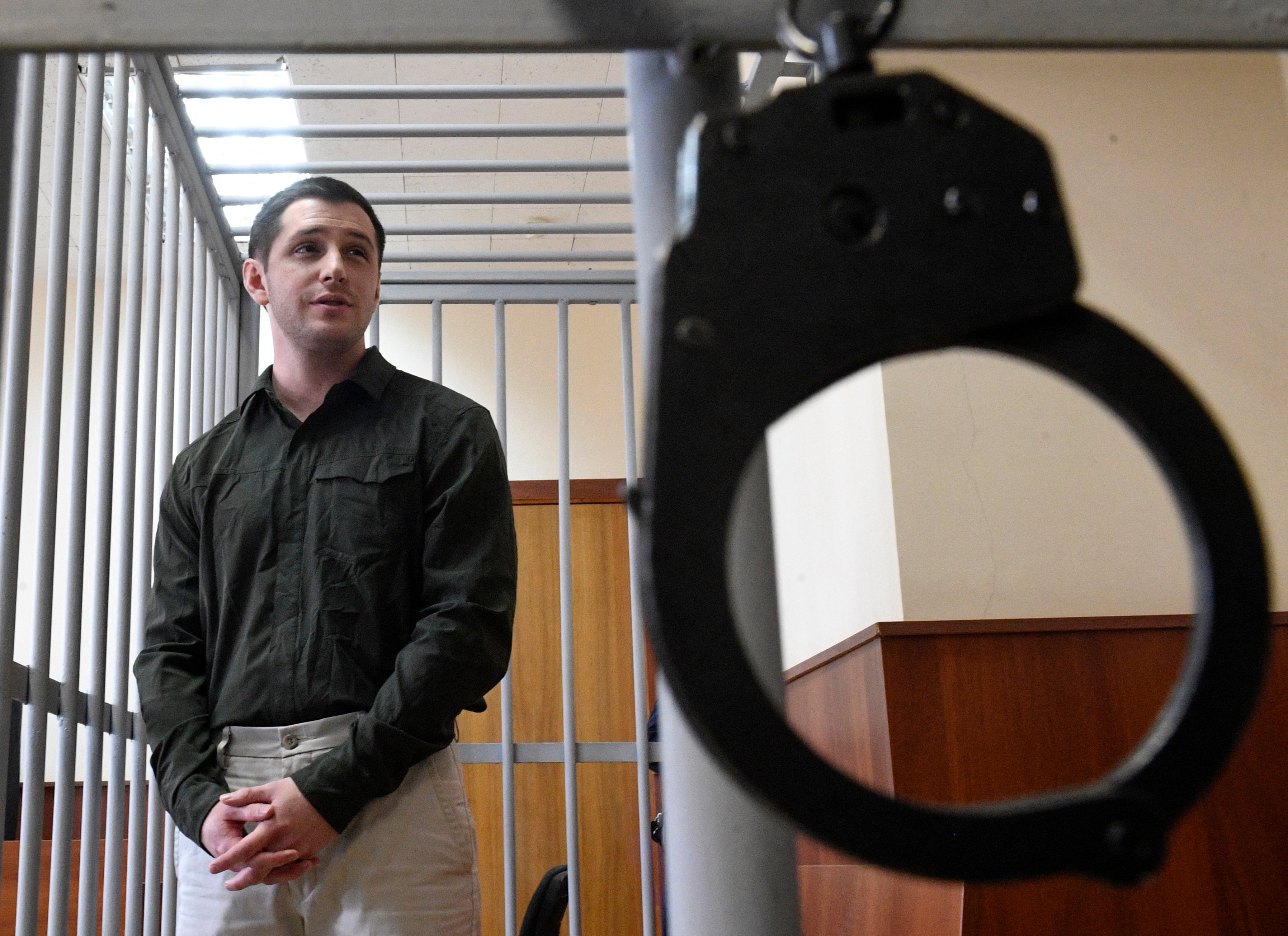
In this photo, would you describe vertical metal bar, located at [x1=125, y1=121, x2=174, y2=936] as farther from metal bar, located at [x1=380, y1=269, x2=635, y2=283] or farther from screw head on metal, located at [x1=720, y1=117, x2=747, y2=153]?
screw head on metal, located at [x1=720, y1=117, x2=747, y2=153]

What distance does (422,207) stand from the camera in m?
4.19

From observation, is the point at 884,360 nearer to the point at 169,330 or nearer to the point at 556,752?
the point at 169,330

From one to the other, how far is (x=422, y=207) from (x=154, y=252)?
2.50m

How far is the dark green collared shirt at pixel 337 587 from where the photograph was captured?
141 cm

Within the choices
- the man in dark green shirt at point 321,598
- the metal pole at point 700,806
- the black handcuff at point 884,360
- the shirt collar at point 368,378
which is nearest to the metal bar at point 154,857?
the man in dark green shirt at point 321,598

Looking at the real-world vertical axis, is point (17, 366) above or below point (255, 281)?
below

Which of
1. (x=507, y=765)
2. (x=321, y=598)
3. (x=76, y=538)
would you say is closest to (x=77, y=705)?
(x=76, y=538)

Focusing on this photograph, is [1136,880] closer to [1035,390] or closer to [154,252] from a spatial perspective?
[154,252]

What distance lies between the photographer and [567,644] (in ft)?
7.13

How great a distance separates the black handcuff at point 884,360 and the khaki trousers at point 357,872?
121 cm

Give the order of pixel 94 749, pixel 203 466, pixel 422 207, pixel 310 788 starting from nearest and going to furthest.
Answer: pixel 310 788
pixel 94 749
pixel 203 466
pixel 422 207

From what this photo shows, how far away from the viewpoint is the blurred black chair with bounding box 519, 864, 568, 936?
7.33 feet

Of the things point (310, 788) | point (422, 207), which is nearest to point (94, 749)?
point (310, 788)

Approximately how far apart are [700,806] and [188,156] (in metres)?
1.76
